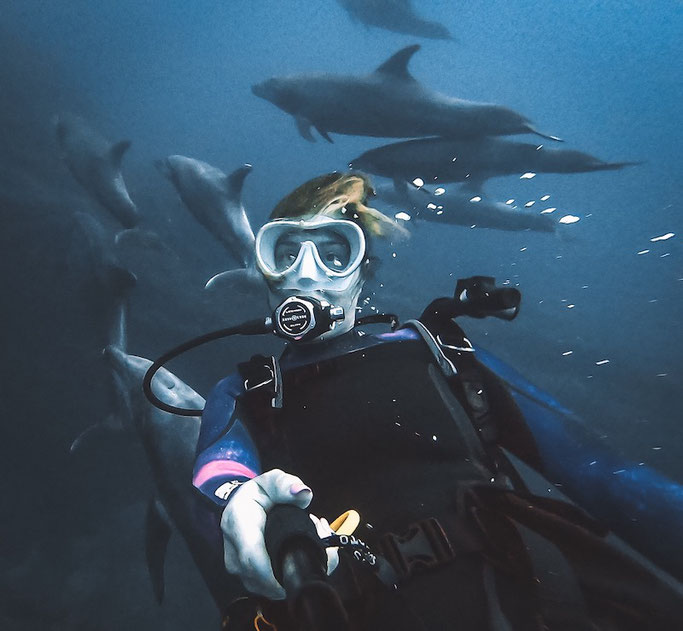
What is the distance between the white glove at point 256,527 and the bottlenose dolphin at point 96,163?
700 centimetres

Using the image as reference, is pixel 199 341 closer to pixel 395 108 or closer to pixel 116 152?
pixel 395 108

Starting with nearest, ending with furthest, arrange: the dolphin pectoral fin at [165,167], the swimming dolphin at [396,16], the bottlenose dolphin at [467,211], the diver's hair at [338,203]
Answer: the diver's hair at [338,203]
the dolphin pectoral fin at [165,167]
the bottlenose dolphin at [467,211]
the swimming dolphin at [396,16]

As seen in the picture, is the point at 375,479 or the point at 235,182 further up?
the point at 235,182

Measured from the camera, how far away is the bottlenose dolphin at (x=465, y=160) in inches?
231

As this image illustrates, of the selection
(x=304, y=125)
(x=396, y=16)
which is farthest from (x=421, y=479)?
(x=396, y=16)

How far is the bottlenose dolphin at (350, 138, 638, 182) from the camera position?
5867 millimetres

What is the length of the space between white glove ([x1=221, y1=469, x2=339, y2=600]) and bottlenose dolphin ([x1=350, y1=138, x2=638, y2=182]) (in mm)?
6062

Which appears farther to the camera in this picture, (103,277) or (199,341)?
(103,277)

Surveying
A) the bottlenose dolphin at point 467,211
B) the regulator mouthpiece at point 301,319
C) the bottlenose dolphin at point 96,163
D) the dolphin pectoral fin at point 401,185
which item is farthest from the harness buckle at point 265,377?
the bottlenose dolphin at point 467,211

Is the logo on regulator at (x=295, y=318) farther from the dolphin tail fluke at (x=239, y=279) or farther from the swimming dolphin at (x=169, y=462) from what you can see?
the dolphin tail fluke at (x=239, y=279)

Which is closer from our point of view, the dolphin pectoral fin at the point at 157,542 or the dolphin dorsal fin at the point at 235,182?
the dolphin pectoral fin at the point at 157,542

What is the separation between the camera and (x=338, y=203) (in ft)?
6.91

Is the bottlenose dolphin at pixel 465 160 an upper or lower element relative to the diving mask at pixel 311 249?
upper

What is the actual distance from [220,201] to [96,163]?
83.7 inches
